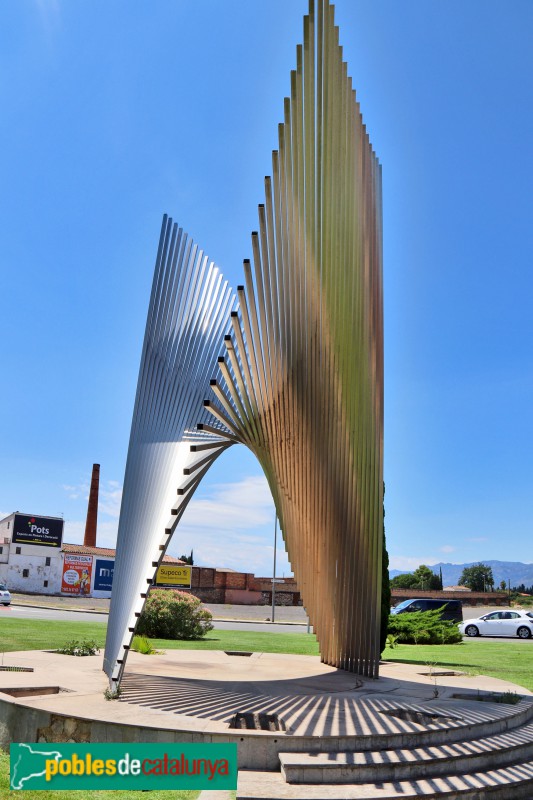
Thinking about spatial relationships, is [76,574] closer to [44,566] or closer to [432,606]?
[44,566]

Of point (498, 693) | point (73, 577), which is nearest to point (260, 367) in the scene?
point (498, 693)

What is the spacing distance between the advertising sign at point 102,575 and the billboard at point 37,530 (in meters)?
4.48

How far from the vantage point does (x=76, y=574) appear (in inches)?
2160

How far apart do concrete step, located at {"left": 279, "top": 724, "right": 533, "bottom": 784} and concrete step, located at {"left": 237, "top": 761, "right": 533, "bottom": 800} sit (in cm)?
8

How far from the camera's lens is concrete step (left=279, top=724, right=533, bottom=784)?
5.74 m

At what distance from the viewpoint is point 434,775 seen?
6102mm

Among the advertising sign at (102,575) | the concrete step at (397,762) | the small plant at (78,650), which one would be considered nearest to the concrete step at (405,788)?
the concrete step at (397,762)

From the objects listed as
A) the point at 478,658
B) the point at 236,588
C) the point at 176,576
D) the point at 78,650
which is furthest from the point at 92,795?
the point at 236,588

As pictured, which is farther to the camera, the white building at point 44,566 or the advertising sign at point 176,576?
the white building at point 44,566

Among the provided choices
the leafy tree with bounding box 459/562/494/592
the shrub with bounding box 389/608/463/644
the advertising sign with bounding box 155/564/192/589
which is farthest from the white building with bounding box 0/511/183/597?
the leafy tree with bounding box 459/562/494/592

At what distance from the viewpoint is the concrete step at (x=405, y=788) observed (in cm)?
536

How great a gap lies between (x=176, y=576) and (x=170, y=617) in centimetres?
3378

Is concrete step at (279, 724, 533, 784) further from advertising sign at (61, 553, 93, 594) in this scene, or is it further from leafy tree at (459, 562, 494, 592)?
leafy tree at (459, 562, 494, 592)

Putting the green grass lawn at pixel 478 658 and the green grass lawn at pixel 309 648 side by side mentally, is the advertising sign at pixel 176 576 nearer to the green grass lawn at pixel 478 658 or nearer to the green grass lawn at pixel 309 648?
the green grass lawn at pixel 309 648
